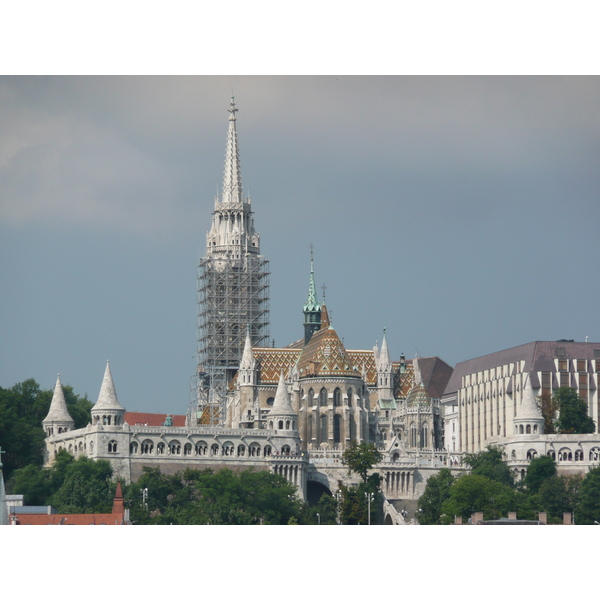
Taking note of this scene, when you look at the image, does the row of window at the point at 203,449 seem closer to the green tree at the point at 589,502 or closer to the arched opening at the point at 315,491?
the arched opening at the point at 315,491

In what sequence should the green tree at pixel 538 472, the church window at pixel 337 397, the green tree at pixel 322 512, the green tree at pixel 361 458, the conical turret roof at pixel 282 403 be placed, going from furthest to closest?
the church window at pixel 337 397, the conical turret roof at pixel 282 403, the green tree at pixel 361 458, the green tree at pixel 538 472, the green tree at pixel 322 512

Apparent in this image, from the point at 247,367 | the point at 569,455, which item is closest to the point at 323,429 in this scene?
the point at 247,367

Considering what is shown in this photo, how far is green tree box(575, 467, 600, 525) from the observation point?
118750 millimetres

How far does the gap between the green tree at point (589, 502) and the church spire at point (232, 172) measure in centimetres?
5853

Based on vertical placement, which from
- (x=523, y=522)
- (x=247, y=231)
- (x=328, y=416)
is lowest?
(x=523, y=522)

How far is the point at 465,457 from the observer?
139125mm

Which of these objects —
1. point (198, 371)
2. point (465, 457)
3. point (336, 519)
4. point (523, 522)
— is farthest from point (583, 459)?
point (198, 371)

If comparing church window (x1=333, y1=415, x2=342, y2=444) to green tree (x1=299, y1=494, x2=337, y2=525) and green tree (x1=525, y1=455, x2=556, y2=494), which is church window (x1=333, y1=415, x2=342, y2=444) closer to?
green tree (x1=299, y1=494, x2=337, y2=525)

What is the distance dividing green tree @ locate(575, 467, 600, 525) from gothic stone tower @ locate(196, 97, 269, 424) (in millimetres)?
41122

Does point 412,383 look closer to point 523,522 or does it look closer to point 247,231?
point 247,231

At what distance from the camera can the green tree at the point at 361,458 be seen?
433 ft

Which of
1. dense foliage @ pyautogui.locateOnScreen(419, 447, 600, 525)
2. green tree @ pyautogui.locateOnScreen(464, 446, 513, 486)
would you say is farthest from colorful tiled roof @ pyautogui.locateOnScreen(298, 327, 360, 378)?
dense foliage @ pyautogui.locateOnScreen(419, 447, 600, 525)

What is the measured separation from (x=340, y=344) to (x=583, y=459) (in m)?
24.1

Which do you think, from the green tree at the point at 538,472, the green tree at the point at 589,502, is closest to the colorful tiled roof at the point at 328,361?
the green tree at the point at 538,472
